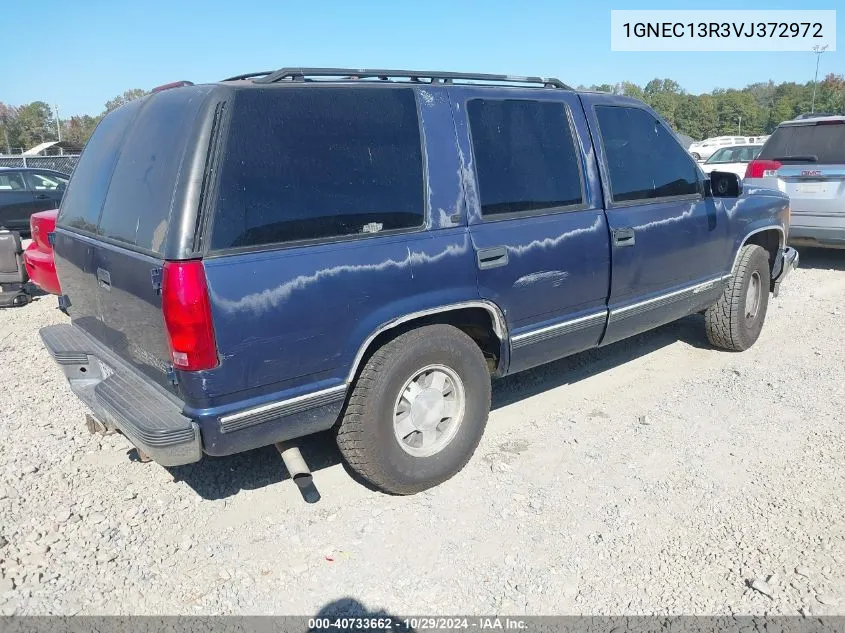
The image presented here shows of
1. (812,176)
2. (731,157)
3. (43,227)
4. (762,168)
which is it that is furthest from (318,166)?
(731,157)

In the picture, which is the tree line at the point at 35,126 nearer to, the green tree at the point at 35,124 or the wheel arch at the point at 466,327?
the green tree at the point at 35,124

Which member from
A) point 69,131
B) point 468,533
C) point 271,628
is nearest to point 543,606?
point 468,533

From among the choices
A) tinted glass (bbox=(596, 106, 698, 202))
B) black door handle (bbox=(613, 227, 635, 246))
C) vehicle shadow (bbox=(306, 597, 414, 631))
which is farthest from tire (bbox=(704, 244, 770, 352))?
vehicle shadow (bbox=(306, 597, 414, 631))

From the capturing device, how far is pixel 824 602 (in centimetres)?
261

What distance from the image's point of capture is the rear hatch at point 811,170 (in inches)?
302

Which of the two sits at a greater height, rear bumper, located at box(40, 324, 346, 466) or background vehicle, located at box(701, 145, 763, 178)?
background vehicle, located at box(701, 145, 763, 178)

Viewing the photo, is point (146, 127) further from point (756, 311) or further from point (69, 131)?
point (69, 131)

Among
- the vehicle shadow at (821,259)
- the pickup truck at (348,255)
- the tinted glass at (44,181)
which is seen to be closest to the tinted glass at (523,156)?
the pickup truck at (348,255)

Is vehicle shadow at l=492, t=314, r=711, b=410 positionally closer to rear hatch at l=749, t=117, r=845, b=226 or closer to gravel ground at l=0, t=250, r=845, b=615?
gravel ground at l=0, t=250, r=845, b=615

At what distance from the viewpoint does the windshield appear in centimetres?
1669

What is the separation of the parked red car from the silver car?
7331 mm

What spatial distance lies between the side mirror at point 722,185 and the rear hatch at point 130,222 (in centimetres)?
354

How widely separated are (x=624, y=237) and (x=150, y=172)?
2.69 m

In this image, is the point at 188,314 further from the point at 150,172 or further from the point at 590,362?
the point at 590,362
